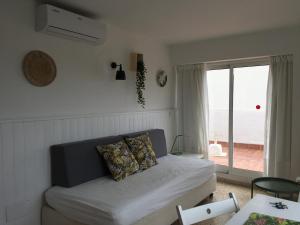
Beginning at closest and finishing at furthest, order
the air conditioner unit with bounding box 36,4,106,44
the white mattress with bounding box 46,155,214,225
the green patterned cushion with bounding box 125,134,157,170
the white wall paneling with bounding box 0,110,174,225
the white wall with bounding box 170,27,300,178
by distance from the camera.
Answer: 1. the white mattress with bounding box 46,155,214,225
2. the white wall paneling with bounding box 0,110,174,225
3. the air conditioner unit with bounding box 36,4,106,44
4. the green patterned cushion with bounding box 125,134,157,170
5. the white wall with bounding box 170,27,300,178

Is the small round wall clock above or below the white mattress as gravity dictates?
above

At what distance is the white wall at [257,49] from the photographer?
11.4 ft

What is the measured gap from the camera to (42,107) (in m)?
2.54

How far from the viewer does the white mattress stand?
2.02 metres

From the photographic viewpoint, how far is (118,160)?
275cm

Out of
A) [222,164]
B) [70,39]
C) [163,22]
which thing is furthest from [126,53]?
[222,164]

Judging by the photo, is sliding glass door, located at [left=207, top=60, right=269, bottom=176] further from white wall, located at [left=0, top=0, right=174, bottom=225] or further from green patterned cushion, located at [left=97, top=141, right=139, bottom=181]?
green patterned cushion, located at [left=97, top=141, right=139, bottom=181]

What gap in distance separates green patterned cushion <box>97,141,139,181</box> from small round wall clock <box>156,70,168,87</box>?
1700 mm

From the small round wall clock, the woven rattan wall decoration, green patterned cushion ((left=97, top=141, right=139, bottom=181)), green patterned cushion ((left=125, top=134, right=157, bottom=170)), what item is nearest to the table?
green patterned cushion ((left=97, top=141, right=139, bottom=181))

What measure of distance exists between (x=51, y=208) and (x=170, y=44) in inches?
Result: 130

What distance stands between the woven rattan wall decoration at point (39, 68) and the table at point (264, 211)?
6.96ft

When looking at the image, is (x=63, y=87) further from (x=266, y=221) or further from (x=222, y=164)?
(x=222, y=164)

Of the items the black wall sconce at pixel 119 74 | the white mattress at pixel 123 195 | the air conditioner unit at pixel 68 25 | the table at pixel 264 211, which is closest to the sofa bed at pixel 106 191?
the white mattress at pixel 123 195

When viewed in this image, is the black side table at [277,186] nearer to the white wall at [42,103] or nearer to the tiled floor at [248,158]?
the tiled floor at [248,158]
